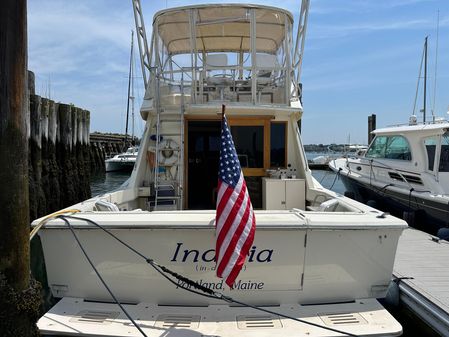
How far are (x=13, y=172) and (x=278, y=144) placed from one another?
4471 millimetres

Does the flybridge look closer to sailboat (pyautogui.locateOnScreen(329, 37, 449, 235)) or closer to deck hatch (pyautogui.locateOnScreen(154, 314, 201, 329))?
deck hatch (pyautogui.locateOnScreen(154, 314, 201, 329))

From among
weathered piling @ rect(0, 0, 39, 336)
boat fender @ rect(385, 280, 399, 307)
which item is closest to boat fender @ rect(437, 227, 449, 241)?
boat fender @ rect(385, 280, 399, 307)

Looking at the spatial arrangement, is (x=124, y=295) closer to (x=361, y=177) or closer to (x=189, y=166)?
(x=189, y=166)

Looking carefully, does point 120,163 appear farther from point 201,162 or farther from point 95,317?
point 95,317

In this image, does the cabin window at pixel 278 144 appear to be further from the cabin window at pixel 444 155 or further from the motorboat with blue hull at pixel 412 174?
the cabin window at pixel 444 155

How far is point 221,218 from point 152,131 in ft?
12.3

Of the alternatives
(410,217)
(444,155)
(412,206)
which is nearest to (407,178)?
(412,206)

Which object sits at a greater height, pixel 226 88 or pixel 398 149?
pixel 226 88

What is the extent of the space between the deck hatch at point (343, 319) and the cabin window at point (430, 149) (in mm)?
7595

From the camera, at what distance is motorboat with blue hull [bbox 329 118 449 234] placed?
9.30 m

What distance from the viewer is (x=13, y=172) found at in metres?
3.31

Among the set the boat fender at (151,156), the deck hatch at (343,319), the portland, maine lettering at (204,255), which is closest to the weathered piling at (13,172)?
the portland, maine lettering at (204,255)

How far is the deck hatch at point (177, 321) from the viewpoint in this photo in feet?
11.1

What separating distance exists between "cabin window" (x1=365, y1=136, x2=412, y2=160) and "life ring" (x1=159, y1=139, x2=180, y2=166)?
727 cm
